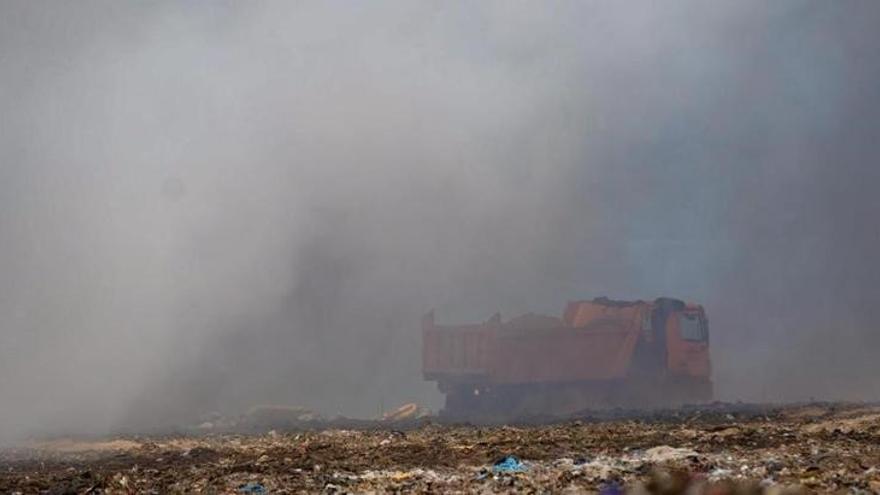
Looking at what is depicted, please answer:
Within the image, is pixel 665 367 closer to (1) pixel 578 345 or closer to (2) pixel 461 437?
(1) pixel 578 345

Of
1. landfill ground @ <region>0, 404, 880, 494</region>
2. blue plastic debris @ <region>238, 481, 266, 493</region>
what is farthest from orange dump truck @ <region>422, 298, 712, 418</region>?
blue plastic debris @ <region>238, 481, 266, 493</region>

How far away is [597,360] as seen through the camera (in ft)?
77.5

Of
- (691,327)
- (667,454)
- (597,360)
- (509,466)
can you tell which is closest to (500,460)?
(509,466)

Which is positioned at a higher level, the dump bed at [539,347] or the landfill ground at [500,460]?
the dump bed at [539,347]

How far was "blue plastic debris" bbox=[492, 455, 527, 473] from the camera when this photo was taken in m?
9.17

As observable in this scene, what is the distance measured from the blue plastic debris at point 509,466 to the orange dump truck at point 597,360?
13.6m

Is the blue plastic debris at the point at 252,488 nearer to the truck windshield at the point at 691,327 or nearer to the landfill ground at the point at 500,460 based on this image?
the landfill ground at the point at 500,460

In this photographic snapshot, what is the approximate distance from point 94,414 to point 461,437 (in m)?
13.7

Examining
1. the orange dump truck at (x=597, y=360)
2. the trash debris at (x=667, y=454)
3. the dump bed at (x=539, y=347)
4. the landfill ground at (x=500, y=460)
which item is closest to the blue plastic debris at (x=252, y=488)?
the landfill ground at (x=500, y=460)

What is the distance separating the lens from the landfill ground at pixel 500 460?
8.32 metres

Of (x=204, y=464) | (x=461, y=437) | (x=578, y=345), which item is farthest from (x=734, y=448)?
(x=578, y=345)

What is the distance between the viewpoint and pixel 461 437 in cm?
1308

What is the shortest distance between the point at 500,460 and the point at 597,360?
1402cm

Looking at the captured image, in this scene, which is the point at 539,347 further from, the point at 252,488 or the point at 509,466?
the point at 252,488
